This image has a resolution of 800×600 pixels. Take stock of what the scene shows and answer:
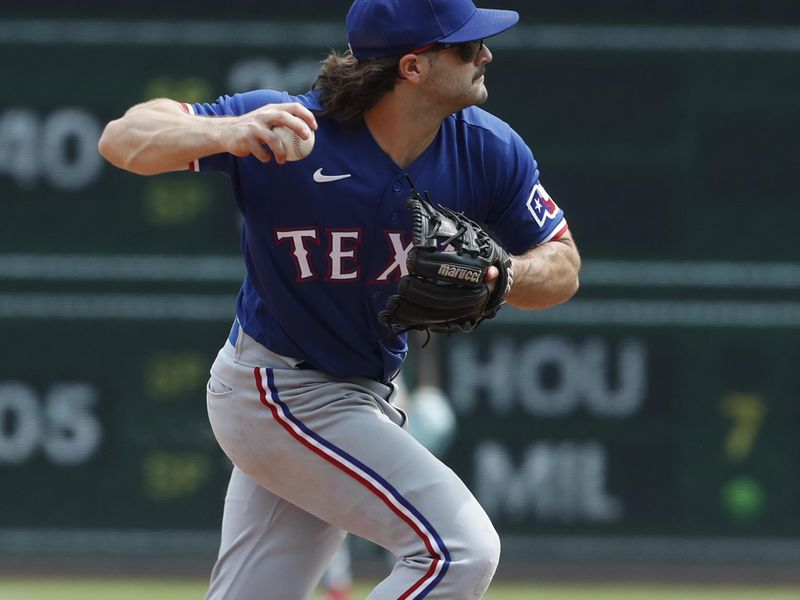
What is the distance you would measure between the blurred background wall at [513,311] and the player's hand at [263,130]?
399 centimetres

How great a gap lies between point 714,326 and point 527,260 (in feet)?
12.5

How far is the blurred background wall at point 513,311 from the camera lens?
731 cm

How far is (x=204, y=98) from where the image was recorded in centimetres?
731

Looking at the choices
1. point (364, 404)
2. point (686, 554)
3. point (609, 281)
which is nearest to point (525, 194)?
point (364, 404)

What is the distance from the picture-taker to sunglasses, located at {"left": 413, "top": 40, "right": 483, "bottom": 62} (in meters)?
3.70

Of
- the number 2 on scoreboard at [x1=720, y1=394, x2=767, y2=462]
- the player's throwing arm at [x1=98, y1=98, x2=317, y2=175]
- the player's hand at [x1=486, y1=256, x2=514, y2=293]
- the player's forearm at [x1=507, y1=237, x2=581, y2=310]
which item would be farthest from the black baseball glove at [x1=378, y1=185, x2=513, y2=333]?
the number 2 on scoreboard at [x1=720, y1=394, x2=767, y2=462]

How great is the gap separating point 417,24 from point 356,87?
21cm

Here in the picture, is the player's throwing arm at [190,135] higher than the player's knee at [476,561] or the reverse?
higher

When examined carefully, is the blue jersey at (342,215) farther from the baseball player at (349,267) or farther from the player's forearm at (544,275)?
the player's forearm at (544,275)

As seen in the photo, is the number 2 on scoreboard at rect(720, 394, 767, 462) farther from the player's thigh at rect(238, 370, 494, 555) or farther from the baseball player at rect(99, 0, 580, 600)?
the player's thigh at rect(238, 370, 494, 555)

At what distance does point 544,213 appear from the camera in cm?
390

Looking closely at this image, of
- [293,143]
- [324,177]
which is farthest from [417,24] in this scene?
[293,143]

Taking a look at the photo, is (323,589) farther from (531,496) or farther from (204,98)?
(204,98)

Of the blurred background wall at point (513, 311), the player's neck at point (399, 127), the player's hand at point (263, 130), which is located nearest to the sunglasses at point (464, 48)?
the player's neck at point (399, 127)
